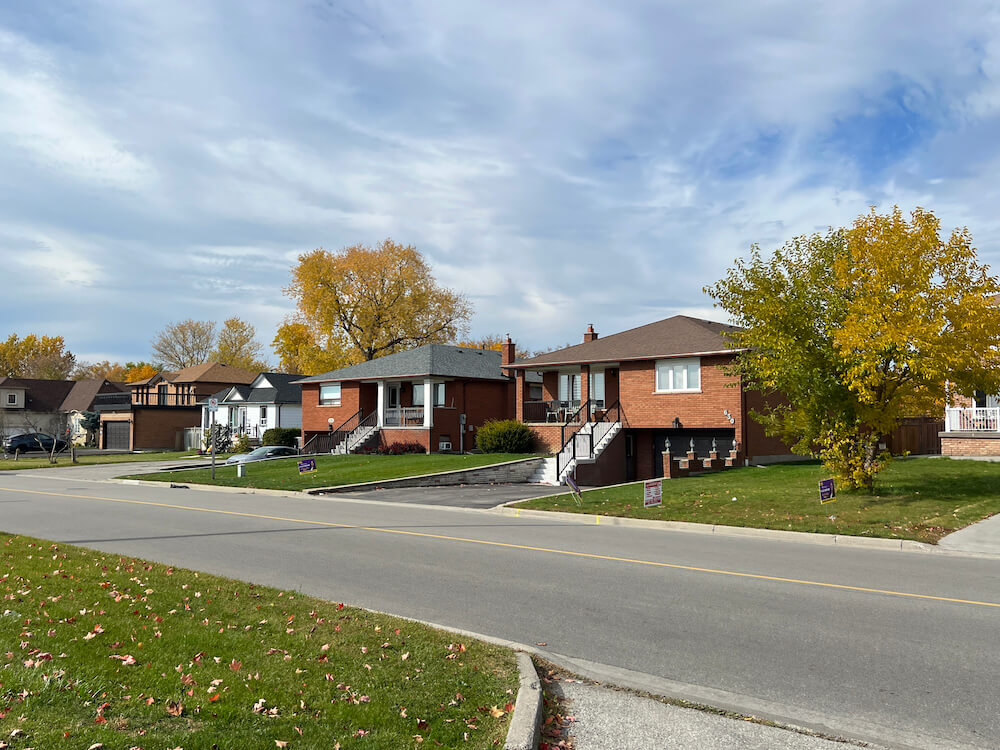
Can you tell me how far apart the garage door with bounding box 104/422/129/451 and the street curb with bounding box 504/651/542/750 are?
230 ft

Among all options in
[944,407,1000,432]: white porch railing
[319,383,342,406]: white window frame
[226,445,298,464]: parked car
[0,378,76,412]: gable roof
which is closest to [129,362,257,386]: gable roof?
[0,378,76,412]: gable roof

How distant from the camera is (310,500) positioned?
76.9 feet

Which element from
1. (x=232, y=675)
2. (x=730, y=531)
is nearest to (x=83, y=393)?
(x=730, y=531)

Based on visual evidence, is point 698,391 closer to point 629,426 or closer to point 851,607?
point 629,426

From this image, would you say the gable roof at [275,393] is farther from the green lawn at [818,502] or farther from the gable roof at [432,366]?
the green lawn at [818,502]

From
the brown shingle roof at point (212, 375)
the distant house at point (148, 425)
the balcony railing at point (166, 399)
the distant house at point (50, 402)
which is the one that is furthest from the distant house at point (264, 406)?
the distant house at point (50, 402)

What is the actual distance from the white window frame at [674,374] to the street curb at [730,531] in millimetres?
12608

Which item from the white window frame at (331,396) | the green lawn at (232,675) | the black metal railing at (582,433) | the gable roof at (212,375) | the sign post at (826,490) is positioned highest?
the gable roof at (212,375)

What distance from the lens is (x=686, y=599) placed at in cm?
915

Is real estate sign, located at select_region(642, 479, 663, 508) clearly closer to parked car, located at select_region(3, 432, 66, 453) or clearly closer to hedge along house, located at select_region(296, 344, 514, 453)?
hedge along house, located at select_region(296, 344, 514, 453)

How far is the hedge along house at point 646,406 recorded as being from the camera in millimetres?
28812

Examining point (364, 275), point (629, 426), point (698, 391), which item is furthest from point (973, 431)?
point (364, 275)

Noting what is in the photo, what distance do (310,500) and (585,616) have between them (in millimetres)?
16490

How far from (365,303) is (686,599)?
5975cm
